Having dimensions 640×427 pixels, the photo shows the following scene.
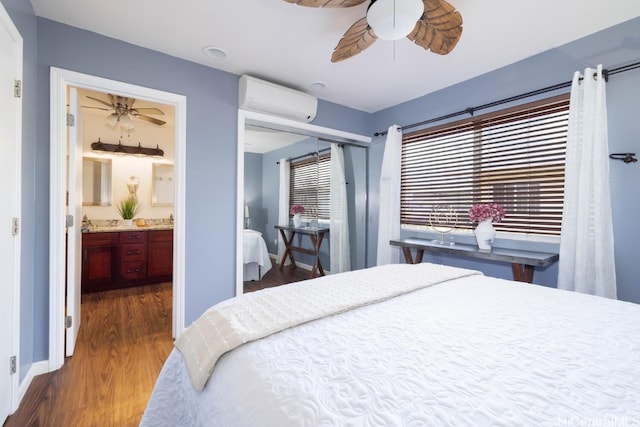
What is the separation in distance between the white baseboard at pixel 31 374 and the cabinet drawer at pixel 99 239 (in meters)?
1.94

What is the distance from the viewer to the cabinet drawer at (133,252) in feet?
12.4

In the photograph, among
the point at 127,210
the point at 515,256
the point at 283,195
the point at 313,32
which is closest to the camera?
the point at 313,32

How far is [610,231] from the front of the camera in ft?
6.50

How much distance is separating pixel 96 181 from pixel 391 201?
4.04 metres

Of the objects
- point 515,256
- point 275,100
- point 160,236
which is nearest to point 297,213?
point 275,100

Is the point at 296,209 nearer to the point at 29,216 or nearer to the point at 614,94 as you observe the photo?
the point at 29,216

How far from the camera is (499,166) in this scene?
271cm

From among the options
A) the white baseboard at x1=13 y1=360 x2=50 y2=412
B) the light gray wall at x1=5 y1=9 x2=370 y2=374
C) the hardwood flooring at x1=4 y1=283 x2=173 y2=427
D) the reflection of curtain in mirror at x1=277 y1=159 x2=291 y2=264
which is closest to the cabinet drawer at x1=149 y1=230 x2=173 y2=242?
the hardwood flooring at x1=4 y1=283 x2=173 y2=427

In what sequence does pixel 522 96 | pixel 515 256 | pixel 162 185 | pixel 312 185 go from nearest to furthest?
pixel 515 256 → pixel 522 96 → pixel 312 185 → pixel 162 185

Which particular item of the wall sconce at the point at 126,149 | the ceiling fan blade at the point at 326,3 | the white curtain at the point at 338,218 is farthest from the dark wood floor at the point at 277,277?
the ceiling fan blade at the point at 326,3

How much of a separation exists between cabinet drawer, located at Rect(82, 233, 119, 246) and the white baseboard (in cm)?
194

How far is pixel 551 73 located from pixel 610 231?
1315 millimetres

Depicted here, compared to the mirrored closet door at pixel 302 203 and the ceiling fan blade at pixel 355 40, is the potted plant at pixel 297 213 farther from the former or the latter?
the ceiling fan blade at pixel 355 40

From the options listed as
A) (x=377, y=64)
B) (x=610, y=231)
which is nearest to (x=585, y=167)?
(x=610, y=231)
